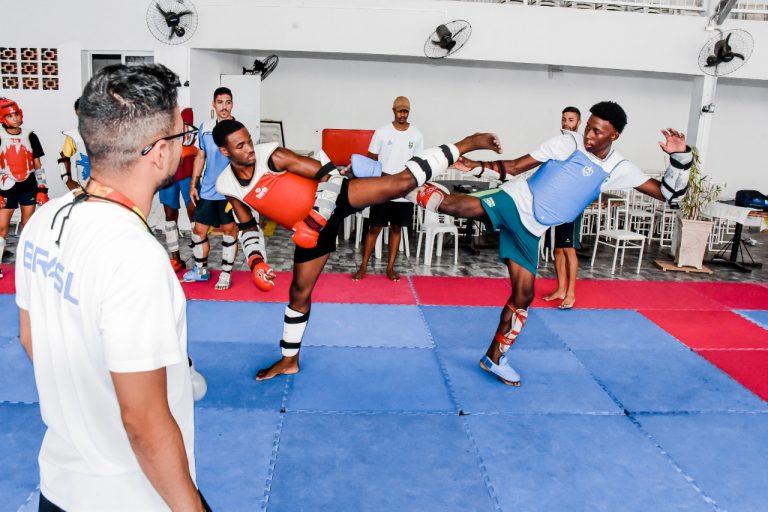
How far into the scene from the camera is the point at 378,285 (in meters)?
6.20

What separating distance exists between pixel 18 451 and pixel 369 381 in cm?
200

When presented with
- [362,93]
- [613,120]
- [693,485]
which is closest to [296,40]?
[362,93]

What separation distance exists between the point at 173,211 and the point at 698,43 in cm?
732

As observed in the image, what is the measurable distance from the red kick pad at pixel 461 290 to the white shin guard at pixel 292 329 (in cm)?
200

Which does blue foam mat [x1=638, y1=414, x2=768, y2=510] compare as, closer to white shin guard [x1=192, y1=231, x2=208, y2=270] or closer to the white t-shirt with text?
the white t-shirt with text

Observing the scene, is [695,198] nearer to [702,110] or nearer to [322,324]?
[702,110]

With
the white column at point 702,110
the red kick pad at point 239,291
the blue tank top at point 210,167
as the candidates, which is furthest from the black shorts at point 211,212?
the white column at point 702,110

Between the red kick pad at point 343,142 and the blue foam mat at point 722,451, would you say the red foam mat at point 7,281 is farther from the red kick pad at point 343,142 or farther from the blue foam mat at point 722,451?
the blue foam mat at point 722,451

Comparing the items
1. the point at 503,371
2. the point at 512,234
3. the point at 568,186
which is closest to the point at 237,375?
the point at 503,371

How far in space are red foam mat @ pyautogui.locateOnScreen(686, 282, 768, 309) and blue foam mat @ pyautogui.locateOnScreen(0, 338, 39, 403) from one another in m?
6.16

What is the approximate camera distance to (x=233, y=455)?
3021 millimetres

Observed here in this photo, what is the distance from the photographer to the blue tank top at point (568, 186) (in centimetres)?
384

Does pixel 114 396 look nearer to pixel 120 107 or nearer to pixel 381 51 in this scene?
pixel 120 107

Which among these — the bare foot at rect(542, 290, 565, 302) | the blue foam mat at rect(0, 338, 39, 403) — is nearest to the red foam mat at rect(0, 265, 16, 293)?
the blue foam mat at rect(0, 338, 39, 403)
